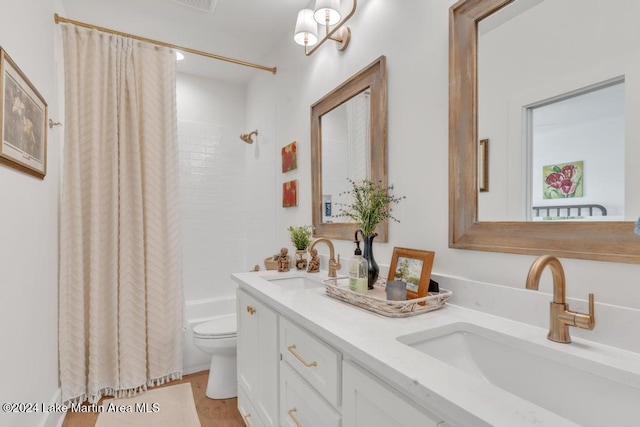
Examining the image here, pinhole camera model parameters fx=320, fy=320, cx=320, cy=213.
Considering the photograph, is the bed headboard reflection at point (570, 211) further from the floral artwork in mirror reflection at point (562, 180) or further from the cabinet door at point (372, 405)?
the cabinet door at point (372, 405)

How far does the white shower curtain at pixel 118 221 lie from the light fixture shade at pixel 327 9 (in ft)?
4.13

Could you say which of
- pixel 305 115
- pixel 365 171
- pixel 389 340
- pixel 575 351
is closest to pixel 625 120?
pixel 575 351

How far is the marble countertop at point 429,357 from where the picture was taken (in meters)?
0.51

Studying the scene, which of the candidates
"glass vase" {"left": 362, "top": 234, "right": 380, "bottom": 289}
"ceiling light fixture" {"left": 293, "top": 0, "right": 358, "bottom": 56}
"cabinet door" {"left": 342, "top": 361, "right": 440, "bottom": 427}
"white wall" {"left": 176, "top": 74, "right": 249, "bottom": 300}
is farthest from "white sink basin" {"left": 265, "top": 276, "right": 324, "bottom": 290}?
"white wall" {"left": 176, "top": 74, "right": 249, "bottom": 300}

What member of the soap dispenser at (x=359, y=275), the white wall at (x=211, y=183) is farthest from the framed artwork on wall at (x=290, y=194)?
the soap dispenser at (x=359, y=275)

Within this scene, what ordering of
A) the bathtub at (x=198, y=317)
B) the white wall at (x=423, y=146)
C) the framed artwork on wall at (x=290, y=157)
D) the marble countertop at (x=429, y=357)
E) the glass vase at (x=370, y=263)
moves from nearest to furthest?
the marble countertop at (x=429, y=357) → the white wall at (x=423, y=146) → the glass vase at (x=370, y=263) → the framed artwork on wall at (x=290, y=157) → the bathtub at (x=198, y=317)

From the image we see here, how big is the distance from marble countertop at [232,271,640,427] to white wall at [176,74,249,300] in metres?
2.10

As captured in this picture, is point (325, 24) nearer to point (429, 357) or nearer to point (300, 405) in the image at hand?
point (429, 357)

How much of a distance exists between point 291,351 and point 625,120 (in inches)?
44.7

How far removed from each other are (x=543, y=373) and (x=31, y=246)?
6.54ft

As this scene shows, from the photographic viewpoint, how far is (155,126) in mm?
2217

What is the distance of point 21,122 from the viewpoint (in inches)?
51.6

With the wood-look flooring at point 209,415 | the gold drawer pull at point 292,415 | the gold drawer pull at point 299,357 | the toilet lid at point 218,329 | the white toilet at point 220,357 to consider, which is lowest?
the wood-look flooring at point 209,415

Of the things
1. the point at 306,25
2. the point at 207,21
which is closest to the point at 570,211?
the point at 306,25
